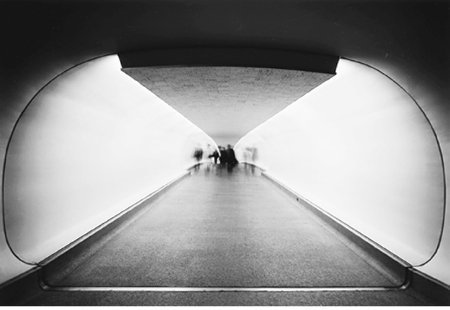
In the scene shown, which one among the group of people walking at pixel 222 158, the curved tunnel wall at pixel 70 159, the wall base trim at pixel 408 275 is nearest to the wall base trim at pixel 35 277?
the curved tunnel wall at pixel 70 159

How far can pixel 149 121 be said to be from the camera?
29.1ft

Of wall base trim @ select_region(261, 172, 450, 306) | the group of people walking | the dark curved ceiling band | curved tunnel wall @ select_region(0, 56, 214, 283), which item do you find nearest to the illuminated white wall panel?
curved tunnel wall @ select_region(0, 56, 214, 283)

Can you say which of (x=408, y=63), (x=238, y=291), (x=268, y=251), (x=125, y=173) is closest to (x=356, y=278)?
(x=268, y=251)

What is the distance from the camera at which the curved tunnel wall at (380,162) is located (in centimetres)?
373

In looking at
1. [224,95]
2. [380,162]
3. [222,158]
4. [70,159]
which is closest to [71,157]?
[70,159]

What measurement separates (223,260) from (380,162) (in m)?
3.48

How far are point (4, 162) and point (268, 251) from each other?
14.4 feet

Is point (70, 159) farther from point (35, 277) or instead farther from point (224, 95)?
point (224, 95)

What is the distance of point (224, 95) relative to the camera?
6508 millimetres

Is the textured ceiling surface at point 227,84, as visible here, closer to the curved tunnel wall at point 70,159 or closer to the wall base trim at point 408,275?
the curved tunnel wall at point 70,159

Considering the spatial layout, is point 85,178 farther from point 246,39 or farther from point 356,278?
point 356,278

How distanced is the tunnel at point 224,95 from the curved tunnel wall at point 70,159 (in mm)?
31

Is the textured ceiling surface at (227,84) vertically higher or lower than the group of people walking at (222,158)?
higher

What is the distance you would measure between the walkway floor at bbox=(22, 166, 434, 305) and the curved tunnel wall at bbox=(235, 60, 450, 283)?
0.73 m
